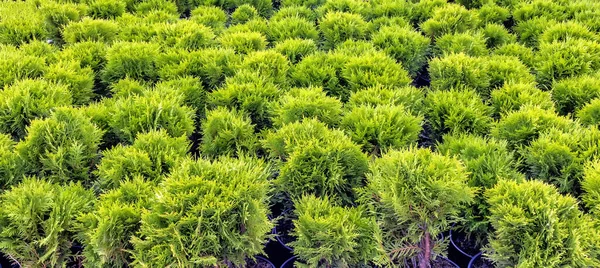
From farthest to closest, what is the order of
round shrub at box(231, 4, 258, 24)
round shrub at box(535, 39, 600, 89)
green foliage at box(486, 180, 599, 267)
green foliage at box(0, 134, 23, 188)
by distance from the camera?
round shrub at box(231, 4, 258, 24)
round shrub at box(535, 39, 600, 89)
green foliage at box(0, 134, 23, 188)
green foliage at box(486, 180, 599, 267)

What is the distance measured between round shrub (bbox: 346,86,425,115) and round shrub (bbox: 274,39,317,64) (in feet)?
3.12

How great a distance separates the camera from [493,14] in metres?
5.23

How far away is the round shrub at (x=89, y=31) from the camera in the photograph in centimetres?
459

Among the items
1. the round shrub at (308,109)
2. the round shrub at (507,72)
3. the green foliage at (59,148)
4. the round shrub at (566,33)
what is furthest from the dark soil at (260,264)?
the round shrub at (566,33)

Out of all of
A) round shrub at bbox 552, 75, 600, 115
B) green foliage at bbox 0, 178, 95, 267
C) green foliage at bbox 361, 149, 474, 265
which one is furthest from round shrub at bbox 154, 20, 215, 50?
round shrub at bbox 552, 75, 600, 115

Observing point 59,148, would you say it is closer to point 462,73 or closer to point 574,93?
point 462,73

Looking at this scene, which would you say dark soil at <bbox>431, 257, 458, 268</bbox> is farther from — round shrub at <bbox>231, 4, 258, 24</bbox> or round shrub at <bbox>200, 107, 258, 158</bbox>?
round shrub at <bbox>231, 4, 258, 24</bbox>

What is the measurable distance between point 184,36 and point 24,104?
1661 millimetres

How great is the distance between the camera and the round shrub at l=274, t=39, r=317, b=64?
171 inches

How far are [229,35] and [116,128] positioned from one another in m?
1.83

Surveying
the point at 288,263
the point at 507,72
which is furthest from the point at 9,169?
the point at 507,72

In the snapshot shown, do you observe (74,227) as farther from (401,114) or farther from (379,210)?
(401,114)

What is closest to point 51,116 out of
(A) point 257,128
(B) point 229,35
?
(A) point 257,128

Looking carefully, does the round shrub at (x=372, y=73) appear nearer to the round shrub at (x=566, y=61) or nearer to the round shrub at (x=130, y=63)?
the round shrub at (x=566, y=61)
